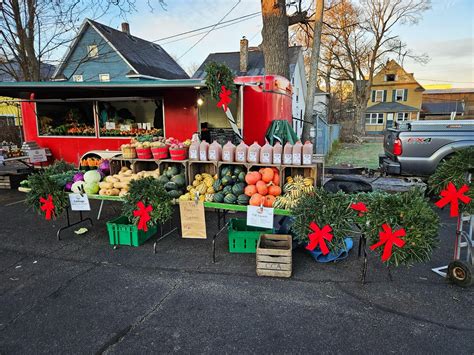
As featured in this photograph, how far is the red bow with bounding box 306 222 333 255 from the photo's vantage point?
11.3ft

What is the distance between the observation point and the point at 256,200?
402 cm

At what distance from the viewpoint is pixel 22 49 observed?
449 inches

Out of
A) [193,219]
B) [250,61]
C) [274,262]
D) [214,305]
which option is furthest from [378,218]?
[250,61]

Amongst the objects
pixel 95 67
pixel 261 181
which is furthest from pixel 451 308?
pixel 95 67

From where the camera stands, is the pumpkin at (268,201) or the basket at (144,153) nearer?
the pumpkin at (268,201)

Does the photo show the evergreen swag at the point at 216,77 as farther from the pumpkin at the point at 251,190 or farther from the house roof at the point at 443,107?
the house roof at the point at 443,107

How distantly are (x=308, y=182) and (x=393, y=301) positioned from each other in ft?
5.43

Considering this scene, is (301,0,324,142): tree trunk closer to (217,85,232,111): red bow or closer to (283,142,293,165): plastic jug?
(217,85,232,111): red bow

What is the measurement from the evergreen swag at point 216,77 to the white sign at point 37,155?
17.7ft

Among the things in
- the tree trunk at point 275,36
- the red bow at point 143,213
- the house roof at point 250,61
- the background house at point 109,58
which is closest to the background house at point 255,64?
the house roof at point 250,61

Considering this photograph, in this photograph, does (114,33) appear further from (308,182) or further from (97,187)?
(308,182)

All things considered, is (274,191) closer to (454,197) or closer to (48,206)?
(454,197)

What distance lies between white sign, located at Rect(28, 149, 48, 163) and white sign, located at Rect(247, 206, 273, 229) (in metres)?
6.54

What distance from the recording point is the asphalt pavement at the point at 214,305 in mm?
2576
